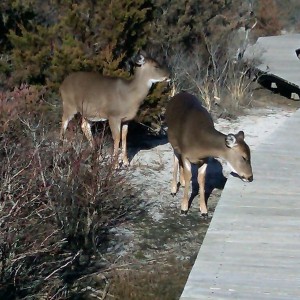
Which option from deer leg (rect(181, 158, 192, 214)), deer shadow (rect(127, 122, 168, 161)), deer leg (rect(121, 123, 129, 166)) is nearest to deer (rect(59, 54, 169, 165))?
deer leg (rect(121, 123, 129, 166))

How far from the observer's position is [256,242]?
283 inches

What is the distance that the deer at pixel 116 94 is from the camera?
11.2 meters

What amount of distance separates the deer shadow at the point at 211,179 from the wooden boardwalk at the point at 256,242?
3.50ft

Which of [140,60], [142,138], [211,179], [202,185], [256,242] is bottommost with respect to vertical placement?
[142,138]

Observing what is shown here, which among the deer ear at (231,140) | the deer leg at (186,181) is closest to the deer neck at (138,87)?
the deer leg at (186,181)

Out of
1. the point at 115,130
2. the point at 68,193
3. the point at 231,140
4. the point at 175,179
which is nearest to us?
the point at 68,193

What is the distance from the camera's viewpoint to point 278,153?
10.2 meters

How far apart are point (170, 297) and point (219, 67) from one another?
32.8ft

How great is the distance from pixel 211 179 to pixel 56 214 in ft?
11.6

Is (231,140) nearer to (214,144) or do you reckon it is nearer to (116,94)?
(214,144)

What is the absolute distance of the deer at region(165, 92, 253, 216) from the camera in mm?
8812

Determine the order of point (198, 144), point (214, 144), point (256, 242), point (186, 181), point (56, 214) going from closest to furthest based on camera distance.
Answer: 1. point (256, 242)
2. point (56, 214)
3. point (214, 144)
4. point (198, 144)
5. point (186, 181)

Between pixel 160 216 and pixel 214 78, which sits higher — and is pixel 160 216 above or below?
above

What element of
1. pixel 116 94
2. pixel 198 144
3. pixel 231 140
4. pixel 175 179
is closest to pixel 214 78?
pixel 116 94
